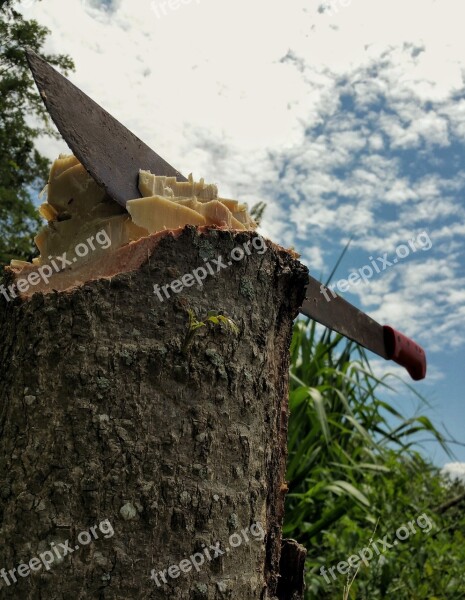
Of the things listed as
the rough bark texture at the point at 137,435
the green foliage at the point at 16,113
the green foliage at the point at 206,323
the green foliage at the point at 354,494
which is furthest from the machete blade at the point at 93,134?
the green foliage at the point at 16,113

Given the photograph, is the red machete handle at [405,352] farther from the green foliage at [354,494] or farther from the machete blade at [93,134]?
the machete blade at [93,134]

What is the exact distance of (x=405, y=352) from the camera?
9.66 feet

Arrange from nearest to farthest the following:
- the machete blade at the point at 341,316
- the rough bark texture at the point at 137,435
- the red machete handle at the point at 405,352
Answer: the rough bark texture at the point at 137,435
the machete blade at the point at 341,316
the red machete handle at the point at 405,352

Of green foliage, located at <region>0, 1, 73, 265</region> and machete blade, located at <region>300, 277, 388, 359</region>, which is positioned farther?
green foliage, located at <region>0, 1, 73, 265</region>

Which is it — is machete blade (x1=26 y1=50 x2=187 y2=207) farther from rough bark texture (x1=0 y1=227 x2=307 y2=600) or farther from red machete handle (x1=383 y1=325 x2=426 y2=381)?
red machete handle (x1=383 y1=325 x2=426 y2=381)

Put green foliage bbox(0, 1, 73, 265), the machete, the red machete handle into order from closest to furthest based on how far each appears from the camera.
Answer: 1. the machete
2. the red machete handle
3. green foliage bbox(0, 1, 73, 265)

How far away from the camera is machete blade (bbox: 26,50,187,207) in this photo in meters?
1.37

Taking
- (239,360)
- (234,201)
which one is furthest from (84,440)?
(234,201)

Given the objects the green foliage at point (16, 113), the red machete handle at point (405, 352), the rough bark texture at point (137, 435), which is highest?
the green foliage at point (16, 113)

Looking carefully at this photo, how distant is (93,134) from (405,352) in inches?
79.9

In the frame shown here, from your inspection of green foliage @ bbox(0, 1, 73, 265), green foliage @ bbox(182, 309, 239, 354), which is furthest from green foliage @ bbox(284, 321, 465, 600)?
green foliage @ bbox(0, 1, 73, 265)

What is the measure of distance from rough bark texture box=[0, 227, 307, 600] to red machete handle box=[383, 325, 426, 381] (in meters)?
1.67

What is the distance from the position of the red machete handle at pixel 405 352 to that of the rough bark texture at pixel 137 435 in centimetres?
167

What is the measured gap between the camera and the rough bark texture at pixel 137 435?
112cm
